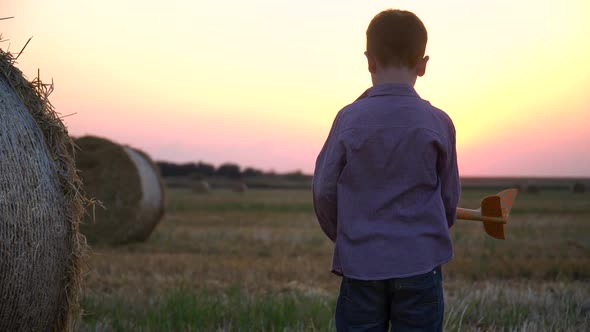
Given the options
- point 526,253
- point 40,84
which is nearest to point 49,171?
point 40,84

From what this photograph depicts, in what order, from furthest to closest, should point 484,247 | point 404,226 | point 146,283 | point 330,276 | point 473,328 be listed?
point 484,247 < point 330,276 < point 146,283 < point 473,328 < point 404,226

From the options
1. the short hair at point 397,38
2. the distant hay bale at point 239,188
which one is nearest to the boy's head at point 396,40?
the short hair at point 397,38

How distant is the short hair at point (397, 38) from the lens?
299 cm

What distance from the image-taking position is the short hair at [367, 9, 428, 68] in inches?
118

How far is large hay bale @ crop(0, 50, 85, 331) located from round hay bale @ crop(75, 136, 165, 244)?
324 inches

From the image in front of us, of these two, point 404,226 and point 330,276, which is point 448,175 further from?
point 330,276

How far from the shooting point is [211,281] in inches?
301

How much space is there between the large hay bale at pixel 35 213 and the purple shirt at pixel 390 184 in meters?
1.68

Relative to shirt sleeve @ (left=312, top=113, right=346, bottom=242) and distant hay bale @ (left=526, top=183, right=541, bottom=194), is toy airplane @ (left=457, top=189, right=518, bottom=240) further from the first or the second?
distant hay bale @ (left=526, top=183, right=541, bottom=194)

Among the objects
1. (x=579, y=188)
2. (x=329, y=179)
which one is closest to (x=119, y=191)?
(x=329, y=179)

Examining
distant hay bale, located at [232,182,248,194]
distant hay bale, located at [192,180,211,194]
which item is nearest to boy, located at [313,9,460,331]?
distant hay bale, located at [192,180,211,194]

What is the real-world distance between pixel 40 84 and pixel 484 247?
856cm

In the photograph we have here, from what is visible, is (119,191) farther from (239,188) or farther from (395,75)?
(239,188)

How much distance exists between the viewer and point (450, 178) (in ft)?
10.2
